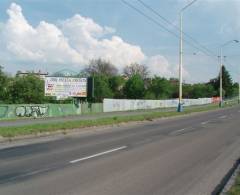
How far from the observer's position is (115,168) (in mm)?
11078

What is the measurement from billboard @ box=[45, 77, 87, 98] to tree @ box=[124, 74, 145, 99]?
206 feet

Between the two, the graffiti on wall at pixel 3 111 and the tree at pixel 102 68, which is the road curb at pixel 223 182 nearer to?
the graffiti on wall at pixel 3 111

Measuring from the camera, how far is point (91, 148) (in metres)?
15.5

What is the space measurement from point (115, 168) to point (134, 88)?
104 metres

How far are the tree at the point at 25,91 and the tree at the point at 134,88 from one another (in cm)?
5486

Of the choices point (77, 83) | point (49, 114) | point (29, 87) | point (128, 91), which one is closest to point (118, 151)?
point (49, 114)

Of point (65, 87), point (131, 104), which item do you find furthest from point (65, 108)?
point (131, 104)

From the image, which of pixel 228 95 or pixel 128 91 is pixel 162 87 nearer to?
pixel 128 91

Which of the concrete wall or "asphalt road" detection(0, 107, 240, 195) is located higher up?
the concrete wall

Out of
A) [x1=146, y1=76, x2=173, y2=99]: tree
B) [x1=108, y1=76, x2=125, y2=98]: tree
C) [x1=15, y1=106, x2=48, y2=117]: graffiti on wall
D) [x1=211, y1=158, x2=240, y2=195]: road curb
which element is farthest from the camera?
[x1=146, y1=76, x2=173, y2=99]: tree

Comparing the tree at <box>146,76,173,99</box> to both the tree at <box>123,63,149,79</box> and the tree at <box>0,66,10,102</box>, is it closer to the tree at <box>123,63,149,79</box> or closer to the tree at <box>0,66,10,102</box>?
the tree at <box>123,63,149,79</box>

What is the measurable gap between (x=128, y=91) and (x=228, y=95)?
1859 inches

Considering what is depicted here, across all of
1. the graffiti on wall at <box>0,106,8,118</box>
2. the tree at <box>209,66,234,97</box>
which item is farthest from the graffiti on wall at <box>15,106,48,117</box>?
the tree at <box>209,66,234,97</box>

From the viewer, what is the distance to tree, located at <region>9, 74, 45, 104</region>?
201ft
